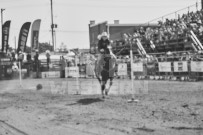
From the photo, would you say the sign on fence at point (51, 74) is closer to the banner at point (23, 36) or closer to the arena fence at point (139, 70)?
the arena fence at point (139, 70)

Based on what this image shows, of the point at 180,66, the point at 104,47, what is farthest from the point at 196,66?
the point at 104,47

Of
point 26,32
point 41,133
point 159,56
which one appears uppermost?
point 26,32

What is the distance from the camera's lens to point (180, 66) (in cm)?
2184

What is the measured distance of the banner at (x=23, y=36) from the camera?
115 feet

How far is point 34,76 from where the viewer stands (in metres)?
33.7

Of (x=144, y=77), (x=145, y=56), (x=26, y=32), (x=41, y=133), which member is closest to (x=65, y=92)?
(x=41, y=133)

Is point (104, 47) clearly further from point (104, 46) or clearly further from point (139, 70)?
point (139, 70)

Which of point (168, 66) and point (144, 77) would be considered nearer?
point (168, 66)

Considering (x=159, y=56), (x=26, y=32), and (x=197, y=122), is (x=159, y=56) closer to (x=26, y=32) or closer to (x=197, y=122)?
(x=26, y=32)

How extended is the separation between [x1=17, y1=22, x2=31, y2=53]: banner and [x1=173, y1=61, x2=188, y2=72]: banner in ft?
58.7

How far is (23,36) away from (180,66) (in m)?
18.7

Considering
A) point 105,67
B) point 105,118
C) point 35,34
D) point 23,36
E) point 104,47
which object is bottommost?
point 105,118

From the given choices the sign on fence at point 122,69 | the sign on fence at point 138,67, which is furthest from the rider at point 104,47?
the sign on fence at point 122,69

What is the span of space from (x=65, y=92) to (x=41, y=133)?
8938 mm
